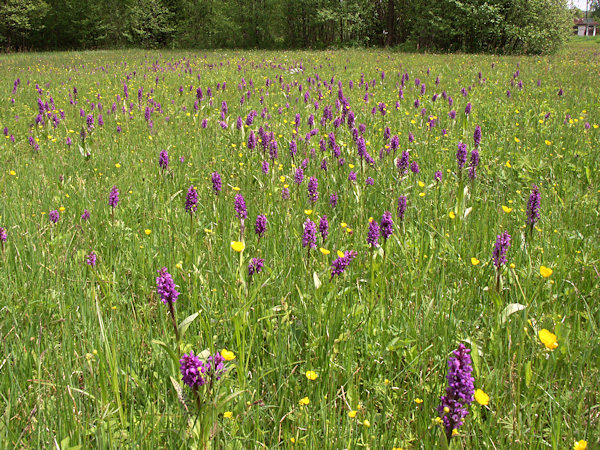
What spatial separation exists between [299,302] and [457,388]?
109 centimetres

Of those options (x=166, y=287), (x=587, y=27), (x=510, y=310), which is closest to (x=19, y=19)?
(x=166, y=287)

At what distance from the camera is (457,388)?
4.00 feet

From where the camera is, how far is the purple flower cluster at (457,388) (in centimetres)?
120

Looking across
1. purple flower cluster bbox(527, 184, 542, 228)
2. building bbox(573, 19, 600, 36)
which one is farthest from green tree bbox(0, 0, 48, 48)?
building bbox(573, 19, 600, 36)

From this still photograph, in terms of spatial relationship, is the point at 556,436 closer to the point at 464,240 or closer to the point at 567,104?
the point at 464,240

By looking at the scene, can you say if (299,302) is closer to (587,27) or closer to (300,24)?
(300,24)

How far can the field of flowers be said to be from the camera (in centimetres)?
147

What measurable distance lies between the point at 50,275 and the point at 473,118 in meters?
5.86

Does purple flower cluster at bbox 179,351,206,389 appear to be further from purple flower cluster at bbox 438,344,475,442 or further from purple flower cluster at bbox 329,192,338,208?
purple flower cluster at bbox 329,192,338,208

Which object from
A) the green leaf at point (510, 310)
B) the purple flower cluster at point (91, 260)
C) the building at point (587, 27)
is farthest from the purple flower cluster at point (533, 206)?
the building at point (587, 27)

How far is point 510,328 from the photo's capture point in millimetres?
1951

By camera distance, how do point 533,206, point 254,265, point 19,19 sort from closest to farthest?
point 254,265
point 533,206
point 19,19

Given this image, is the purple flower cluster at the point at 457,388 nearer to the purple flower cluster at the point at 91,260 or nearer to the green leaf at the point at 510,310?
the green leaf at the point at 510,310

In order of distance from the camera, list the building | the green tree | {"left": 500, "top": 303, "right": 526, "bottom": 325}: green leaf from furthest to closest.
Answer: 1. the building
2. the green tree
3. {"left": 500, "top": 303, "right": 526, "bottom": 325}: green leaf
